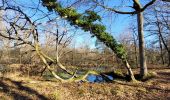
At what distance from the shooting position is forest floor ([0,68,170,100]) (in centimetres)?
1356

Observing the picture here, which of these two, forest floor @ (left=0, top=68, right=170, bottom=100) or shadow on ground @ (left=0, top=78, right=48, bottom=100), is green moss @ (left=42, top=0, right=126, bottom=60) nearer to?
forest floor @ (left=0, top=68, right=170, bottom=100)

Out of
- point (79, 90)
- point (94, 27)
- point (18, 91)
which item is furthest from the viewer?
point (94, 27)

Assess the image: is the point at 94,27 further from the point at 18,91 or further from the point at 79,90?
the point at 18,91

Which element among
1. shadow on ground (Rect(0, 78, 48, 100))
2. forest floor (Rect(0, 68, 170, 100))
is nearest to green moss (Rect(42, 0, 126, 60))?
forest floor (Rect(0, 68, 170, 100))

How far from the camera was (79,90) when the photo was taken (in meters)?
14.4

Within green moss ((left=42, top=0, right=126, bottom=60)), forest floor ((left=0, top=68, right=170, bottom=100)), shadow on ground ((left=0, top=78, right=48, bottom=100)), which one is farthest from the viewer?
green moss ((left=42, top=0, right=126, bottom=60))

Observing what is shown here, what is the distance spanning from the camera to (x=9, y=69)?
18.1 m

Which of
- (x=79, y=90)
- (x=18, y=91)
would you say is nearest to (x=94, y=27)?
(x=79, y=90)

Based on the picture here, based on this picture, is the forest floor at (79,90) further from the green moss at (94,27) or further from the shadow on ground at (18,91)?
the green moss at (94,27)

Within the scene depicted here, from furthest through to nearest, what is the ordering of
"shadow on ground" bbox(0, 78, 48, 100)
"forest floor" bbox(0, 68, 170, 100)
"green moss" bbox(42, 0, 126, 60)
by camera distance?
"green moss" bbox(42, 0, 126, 60), "forest floor" bbox(0, 68, 170, 100), "shadow on ground" bbox(0, 78, 48, 100)

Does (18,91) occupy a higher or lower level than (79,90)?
higher

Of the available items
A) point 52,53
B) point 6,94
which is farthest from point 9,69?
point 6,94

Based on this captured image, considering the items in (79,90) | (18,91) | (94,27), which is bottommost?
(79,90)

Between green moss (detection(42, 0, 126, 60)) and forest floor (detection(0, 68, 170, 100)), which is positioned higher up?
green moss (detection(42, 0, 126, 60))
